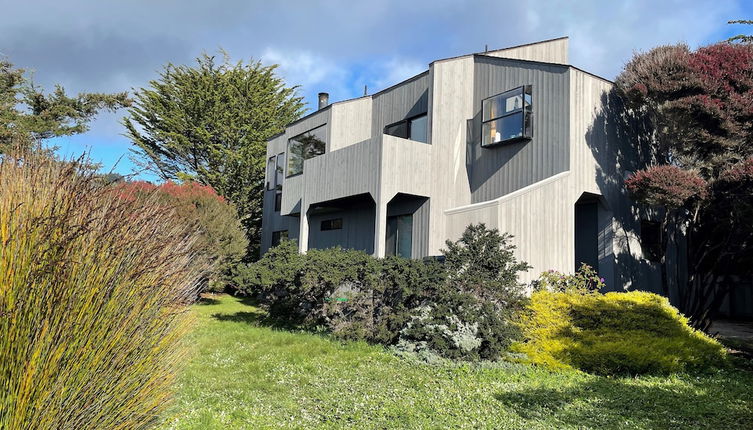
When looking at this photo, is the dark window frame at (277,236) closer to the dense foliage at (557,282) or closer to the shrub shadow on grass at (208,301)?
the shrub shadow on grass at (208,301)

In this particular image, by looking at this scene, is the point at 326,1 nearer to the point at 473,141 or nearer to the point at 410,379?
the point at 473,141

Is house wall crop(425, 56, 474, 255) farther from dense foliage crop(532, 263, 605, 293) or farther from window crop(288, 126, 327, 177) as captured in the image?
window crop(288, 126, 327, 177)

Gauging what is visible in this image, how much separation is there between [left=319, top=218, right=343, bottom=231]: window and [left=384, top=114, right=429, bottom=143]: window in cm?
333

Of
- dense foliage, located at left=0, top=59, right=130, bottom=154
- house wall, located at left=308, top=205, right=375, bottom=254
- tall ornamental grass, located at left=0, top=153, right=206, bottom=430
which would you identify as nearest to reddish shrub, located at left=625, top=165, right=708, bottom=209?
house wall, located at left=308, top=205, right=375, bottom=254

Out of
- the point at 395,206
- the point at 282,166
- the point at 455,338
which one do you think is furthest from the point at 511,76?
the point at 282,166

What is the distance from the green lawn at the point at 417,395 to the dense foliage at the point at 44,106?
61.7 feet

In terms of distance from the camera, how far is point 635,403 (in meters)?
5.42

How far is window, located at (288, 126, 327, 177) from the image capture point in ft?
55.4

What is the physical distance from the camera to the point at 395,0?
13.4 metres

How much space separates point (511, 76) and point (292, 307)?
7.85 meters

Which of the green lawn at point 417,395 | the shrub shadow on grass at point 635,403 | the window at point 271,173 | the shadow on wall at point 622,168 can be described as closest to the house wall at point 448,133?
the shadow on wall at point 622,168

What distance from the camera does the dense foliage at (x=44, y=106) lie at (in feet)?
69.0

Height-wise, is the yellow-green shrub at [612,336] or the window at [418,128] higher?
the window at [418,128]


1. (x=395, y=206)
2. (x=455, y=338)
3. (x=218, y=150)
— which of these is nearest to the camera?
(x=455, y=338)
